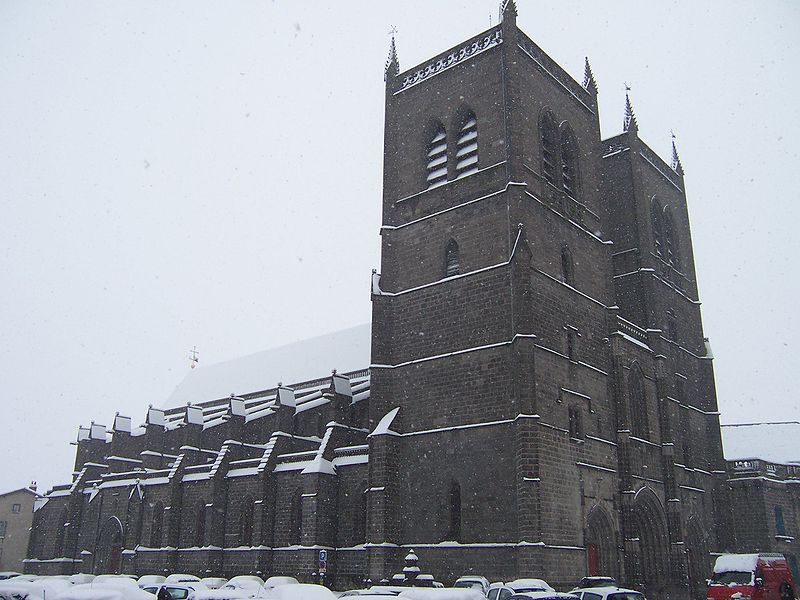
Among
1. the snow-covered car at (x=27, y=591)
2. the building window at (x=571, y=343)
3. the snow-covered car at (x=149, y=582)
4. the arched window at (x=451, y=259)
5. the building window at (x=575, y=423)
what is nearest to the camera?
the snow-covered car at (x=27, y=591)

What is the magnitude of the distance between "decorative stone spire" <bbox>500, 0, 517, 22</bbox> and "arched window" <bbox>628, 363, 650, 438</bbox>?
1655cm

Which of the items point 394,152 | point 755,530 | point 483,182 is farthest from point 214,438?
point 755,530

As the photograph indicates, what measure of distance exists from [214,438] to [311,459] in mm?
12525

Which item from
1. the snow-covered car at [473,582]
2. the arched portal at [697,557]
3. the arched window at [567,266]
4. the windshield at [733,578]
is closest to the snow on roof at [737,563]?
the windshield at [733,578]

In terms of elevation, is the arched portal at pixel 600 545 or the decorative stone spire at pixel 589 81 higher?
the decorative stone spire at pixel 589 81

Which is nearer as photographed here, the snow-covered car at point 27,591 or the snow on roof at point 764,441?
the snow-covered car at point 27,591

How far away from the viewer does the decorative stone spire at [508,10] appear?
114ft

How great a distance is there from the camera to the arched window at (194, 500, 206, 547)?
1630 inches

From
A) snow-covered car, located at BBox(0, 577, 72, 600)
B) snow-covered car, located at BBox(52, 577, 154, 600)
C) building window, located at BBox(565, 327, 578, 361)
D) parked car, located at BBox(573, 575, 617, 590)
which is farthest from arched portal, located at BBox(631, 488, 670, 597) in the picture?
snow-covered car, located at BBox(0, 577, 72, 600)

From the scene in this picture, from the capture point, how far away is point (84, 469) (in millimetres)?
53250

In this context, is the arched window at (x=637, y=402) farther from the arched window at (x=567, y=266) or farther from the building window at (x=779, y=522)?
the building window at (x=779, y=522)

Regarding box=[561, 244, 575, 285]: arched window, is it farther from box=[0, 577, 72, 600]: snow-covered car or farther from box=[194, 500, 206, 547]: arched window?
box=[0, 577, 72, 600]: snow-covered car

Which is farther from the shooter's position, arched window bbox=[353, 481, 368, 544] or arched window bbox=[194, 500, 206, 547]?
arched window bbox=[194, 500, 206, 547]

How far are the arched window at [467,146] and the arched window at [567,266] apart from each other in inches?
205
